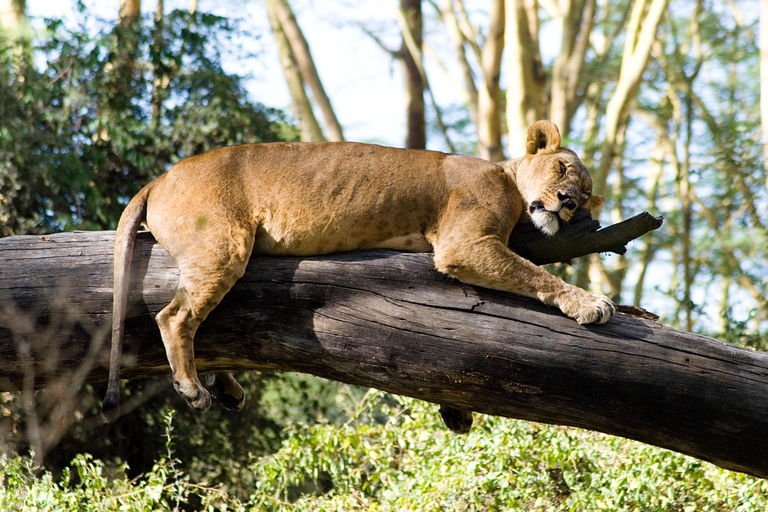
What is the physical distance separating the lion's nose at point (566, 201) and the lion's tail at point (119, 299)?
2.45 meters

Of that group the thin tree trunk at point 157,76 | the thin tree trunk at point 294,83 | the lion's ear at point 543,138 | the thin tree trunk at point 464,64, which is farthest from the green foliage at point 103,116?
the lion's ear at point 543,138

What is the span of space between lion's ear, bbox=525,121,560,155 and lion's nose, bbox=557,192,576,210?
0.54 metres

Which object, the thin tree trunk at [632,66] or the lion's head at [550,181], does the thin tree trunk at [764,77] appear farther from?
the lion's head at [550,181]

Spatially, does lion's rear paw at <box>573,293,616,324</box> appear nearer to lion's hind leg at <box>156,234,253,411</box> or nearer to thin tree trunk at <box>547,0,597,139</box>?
lion's hind leg at <box>156,234,253,411</box>

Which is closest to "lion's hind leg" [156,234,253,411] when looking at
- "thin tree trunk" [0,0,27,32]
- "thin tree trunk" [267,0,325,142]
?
"thin tree trunk" [0,0,27,32]

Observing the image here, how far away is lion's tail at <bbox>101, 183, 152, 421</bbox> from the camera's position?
4000 millimetres

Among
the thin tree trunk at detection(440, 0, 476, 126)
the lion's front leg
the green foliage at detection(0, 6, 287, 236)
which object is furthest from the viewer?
the thin tree trunk at detection(440, 0, 476, 126)

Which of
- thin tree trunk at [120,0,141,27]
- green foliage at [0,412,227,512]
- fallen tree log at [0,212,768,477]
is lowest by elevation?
green foliage at [0,412,227,512]

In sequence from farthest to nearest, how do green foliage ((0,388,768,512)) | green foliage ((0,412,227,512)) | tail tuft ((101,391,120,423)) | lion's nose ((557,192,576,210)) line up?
green foliage ((0,388,768,512))
green foliage ((0,412,227,512))
lion's nose ((557,192,576,210))
tail tuft ((101,391,120,423))

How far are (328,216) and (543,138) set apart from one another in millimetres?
1675

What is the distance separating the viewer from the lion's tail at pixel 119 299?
4000 mm

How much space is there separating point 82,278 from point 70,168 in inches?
157

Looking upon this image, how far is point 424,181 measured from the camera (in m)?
4.76

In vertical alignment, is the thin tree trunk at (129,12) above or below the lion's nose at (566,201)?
above
